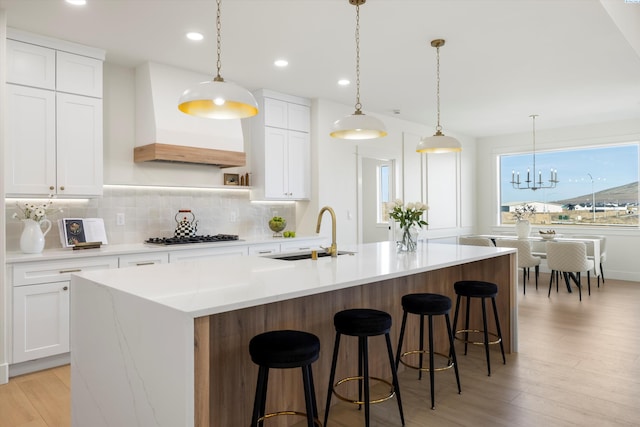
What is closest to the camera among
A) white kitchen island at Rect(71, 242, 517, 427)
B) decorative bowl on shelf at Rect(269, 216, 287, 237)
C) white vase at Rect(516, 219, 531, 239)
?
white kitchen island at Rect(71, 242, 517, 427)

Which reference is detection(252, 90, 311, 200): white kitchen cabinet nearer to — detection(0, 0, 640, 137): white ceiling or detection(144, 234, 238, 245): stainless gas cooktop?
detection(0, 0, 640, 137): white ceiling

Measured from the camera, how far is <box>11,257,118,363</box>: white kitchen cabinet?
327 cm

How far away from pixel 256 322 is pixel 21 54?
10.1 ft

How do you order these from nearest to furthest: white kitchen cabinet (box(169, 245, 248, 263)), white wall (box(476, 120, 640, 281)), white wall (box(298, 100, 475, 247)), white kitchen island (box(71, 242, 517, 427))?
white kitchen island (box(71, 242, 517, 427))
white kitchen cabinet (box(169, 245, 248, 263))
white wall (box(298, 100, 475, 247))
white wall (box(476, 120, 640, 281))

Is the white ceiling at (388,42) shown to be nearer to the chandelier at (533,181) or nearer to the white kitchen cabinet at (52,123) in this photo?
the white kitchen cabinet at (52,123)

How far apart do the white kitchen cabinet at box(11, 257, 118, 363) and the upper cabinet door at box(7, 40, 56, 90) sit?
151 centimetres

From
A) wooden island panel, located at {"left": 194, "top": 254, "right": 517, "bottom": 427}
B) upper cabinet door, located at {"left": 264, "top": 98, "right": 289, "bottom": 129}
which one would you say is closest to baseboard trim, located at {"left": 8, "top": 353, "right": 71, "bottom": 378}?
wooden island panel, located at {"left": 194, "top": 254, "right": 517, "bottom": 427}

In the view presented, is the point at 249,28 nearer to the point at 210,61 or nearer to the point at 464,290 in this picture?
the point at 210,61

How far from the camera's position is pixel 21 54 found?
3492 millimetres

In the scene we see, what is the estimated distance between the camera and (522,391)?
9.42 feet

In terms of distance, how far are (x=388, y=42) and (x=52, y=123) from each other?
9.86 ft

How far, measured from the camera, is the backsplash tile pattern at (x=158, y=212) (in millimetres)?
3977

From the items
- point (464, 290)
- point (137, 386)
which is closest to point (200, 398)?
point (137, 386)

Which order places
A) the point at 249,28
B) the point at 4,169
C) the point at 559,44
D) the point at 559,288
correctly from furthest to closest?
1. the point at 559,288
2. the point at 559,44
3. the point at 249,28
4. the point at 4,169
